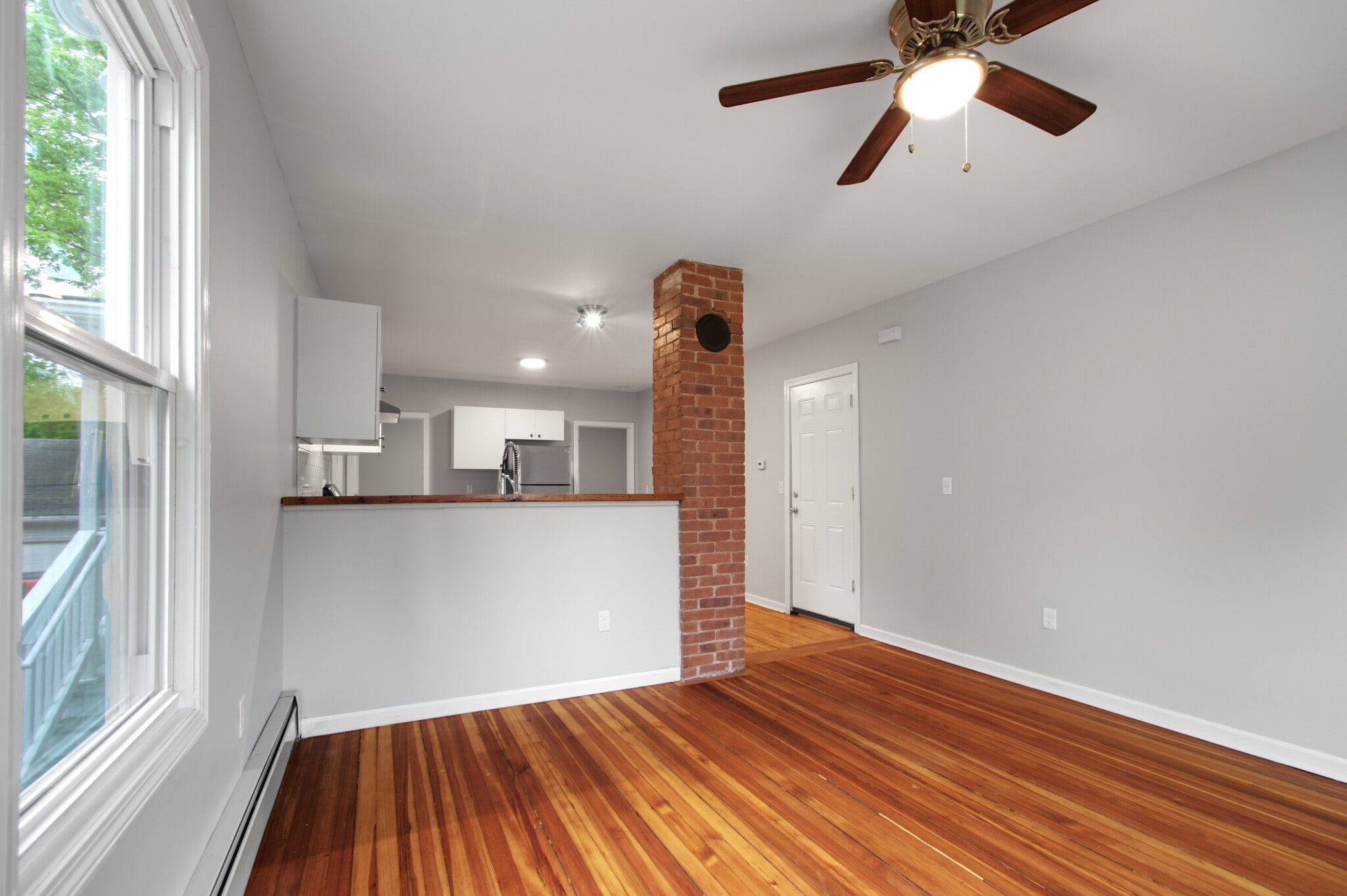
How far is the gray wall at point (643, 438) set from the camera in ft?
27.7

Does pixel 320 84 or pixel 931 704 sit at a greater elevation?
pixel 320 84

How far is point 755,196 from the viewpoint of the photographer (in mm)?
2945

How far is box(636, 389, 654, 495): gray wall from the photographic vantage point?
27.7ft

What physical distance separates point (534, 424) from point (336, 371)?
179 inches

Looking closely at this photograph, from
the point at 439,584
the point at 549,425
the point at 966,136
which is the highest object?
the point at 966,136

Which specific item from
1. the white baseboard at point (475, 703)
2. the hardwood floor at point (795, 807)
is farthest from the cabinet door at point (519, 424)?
the hardwood floor at point (795, 807)

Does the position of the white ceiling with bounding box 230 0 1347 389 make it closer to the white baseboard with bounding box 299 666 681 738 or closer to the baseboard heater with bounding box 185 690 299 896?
the baseboard heater with bounding box 185 690 299 896

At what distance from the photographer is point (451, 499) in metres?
3.13

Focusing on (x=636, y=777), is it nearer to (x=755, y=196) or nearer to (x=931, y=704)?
(x=931, y=704)

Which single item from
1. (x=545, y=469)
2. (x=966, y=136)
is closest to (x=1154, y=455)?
(x=966, y=136)

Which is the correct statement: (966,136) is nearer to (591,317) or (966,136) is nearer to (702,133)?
(702,133)

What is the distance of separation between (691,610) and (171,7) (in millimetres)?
3220

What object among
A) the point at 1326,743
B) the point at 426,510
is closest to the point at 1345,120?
the point at 1326,743

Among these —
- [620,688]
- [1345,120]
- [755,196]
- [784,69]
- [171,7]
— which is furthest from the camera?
[620,688]
